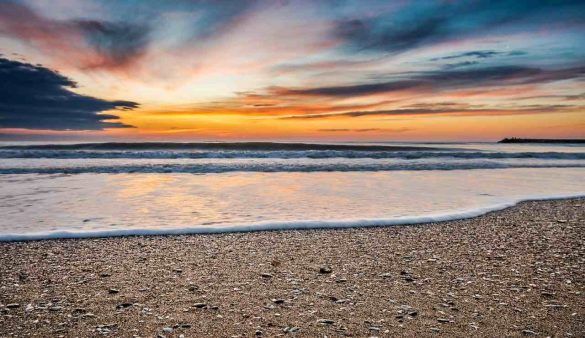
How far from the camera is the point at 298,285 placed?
4520 mm

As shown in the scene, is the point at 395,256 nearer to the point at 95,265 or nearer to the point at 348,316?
the point at 348,316

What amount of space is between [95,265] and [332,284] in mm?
3292

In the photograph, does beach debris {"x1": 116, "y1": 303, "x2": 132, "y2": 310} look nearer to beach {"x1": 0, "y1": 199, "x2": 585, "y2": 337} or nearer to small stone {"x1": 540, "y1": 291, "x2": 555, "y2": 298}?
beach {"x1": 0, "y1": 199, "x2": 585, "y2": 337}

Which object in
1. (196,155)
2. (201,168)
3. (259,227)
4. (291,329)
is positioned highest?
(196,155)

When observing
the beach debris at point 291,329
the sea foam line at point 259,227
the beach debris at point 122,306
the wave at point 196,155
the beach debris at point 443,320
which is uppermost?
the wave at point 196,155

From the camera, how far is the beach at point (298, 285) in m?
3.57

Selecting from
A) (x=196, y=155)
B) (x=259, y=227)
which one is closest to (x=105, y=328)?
(x=259, y=227)

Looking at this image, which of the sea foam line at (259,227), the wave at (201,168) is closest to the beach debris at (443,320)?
the sea foam line at (259,227)

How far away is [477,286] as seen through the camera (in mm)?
4539

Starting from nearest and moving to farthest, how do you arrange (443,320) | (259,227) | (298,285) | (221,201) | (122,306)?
(443,320), (122,306), (298,285), (259,227), (221,201)

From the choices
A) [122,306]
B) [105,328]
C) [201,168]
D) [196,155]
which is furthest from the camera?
[196,155]

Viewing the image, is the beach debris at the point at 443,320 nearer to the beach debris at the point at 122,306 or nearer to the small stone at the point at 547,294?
the small stone at the point at 547,294

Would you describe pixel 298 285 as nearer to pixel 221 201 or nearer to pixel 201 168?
pixel 221 201

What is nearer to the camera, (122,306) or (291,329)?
(291,329)
